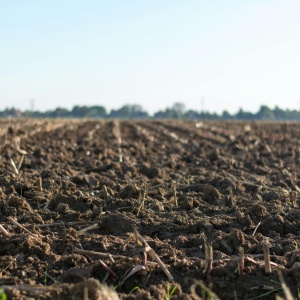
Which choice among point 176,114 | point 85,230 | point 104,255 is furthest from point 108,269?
point 176,114

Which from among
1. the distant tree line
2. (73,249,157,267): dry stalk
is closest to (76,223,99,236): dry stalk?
(73,249,157,267): dry stalk

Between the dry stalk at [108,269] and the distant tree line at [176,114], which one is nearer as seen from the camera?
the dry stalk at [108,269]

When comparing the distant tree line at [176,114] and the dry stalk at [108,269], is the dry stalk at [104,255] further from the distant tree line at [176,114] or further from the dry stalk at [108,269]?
the distant tree line at [176,114]

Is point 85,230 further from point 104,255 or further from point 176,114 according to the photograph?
point 176,114

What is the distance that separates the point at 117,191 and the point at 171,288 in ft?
10.3

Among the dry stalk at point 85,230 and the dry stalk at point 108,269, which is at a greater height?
the dry stalk at point 85,230

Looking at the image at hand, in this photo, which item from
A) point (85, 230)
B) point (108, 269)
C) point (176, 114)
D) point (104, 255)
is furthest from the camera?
point (176, 114)

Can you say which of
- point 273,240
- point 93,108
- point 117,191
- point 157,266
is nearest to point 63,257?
point 157,266

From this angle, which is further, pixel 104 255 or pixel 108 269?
pixel 104 255

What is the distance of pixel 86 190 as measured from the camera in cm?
654

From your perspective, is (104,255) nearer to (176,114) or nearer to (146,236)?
(146,236)

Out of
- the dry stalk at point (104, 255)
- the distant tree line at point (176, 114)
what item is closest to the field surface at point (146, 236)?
the dry stalk at point (104, 255)

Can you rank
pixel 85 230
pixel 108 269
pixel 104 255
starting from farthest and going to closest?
pixel 85 230 → pixel 104 255 → pixel 108 269

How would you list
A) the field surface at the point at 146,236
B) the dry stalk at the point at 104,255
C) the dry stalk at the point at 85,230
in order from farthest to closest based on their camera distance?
the dry stalk at the point at 85,230
the dry stalk at the point at 104,255
the field surface at the point at 146,236
